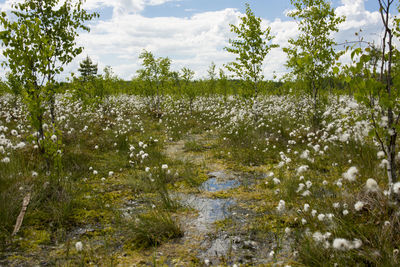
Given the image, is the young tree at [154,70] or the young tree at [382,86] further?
the young tree at [154,70]

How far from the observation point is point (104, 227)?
442 cm

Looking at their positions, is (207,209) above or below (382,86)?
below

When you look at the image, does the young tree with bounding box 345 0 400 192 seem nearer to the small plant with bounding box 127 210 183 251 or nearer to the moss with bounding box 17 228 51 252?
the small plant with bounding box 127 210 183 251

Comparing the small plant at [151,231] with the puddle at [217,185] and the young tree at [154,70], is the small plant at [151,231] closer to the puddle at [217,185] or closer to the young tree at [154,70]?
the puddle at [217,185]

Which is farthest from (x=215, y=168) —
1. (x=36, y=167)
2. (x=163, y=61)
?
(x=163, y=61)

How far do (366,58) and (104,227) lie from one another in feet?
15.2

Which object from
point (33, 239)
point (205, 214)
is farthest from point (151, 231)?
point (33, 239)

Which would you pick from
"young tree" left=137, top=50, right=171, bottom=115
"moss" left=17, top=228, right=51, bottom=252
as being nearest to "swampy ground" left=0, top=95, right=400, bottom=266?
"moss" left=17, top=228, right=51, bottom=252

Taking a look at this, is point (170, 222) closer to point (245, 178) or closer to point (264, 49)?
point (245, 178)

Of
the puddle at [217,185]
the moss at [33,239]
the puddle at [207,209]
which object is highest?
the moss at [33,239]

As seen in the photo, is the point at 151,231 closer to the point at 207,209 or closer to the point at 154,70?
the point at 207,209

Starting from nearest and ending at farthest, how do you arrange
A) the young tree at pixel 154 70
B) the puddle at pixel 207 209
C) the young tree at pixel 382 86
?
the young tree at pixel 382 86
the puddle at pixel 207 209
the young tree at pixel 154 70

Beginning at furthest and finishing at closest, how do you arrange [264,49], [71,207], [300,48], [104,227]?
1. [264,49]
2. [300,48]
3. [71,207]
4. [104,227]

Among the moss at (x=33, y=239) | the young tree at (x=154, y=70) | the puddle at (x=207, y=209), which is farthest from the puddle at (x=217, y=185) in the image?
the young tree at (x=154, y=70)
